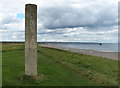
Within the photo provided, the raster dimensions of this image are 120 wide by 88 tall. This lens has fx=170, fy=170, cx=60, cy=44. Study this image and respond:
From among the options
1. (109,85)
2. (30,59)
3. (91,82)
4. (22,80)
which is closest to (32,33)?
(30,59)

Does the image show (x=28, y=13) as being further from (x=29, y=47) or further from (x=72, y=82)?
(x=72, y=82)

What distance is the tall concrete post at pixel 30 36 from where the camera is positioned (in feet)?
37.0

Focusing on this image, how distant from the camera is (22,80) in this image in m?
10.9

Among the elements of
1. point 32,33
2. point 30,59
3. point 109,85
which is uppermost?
point 32,33

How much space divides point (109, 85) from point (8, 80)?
637 cm

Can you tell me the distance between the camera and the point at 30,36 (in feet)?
37.0

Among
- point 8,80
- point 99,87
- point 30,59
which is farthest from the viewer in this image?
point 30,59

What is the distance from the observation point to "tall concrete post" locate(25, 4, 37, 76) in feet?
37.0

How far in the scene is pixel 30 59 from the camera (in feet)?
37.6

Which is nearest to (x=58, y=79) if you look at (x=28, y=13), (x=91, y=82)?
(x=91, y=82)

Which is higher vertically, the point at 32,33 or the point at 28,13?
the point at 28,13

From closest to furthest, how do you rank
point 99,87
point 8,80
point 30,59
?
1. point 99,87
2. point 8,80
3. point 30,59

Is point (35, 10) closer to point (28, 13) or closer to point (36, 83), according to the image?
point (28, 13)

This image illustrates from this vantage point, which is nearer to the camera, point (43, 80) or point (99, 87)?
point (99, 87)
